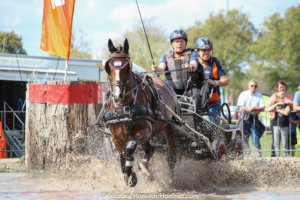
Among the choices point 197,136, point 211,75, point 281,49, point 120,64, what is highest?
point 281,49

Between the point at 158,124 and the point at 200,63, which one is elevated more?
the point at 200,63

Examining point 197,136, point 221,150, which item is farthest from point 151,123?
point 221,150

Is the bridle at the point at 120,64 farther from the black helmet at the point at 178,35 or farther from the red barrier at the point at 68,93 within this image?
the red barrier at the point at 68,93

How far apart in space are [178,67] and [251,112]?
4.26m

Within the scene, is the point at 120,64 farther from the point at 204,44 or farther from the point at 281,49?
the point at 281,49

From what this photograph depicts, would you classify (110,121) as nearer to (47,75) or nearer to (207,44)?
(207,44)

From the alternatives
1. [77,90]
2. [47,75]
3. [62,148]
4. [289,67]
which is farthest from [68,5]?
[289,67]

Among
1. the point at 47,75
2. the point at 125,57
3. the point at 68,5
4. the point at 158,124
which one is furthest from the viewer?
the point at 47,75

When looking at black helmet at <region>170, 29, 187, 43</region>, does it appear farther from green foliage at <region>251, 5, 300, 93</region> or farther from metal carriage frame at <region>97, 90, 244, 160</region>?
green foliage at <region>251, 5, 300, 93</region>

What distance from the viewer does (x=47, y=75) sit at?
14.8 meters

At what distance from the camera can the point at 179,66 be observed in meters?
8.34

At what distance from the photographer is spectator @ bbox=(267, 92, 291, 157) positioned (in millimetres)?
12086

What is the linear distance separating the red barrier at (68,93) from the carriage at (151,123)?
1613mm

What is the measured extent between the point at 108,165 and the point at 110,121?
1686mm
